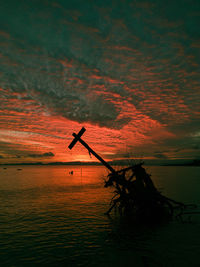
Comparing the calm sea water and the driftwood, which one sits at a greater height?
the driftwood

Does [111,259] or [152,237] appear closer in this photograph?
[111,259]

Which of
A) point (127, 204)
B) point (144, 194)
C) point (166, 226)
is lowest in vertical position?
point (166, 226)

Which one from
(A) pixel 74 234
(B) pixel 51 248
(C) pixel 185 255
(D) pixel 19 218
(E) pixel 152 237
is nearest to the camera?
(C) pixel 185 255

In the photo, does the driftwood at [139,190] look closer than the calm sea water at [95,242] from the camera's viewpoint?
No

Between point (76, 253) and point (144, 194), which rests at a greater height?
point (144, 194)

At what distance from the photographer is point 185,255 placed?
30.1ft

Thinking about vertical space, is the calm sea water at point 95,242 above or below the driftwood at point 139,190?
below

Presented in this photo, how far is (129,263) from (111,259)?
0.96 m

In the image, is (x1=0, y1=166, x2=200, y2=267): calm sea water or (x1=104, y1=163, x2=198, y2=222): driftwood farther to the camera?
(x1=104, y1=163, x2=198, y2=222): driftwood

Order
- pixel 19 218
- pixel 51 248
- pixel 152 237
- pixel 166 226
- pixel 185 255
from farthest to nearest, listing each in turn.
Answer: pixel 19 218 → pixel 166 226 → pixel 152 237 → pixel 51 248 → pixel 185 255

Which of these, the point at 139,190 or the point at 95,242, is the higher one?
the point at 139,190

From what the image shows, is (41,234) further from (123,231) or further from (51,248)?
(123,231)

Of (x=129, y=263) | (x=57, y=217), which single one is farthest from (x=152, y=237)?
(x=57, y=217)

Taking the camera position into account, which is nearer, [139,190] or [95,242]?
[95,242]
